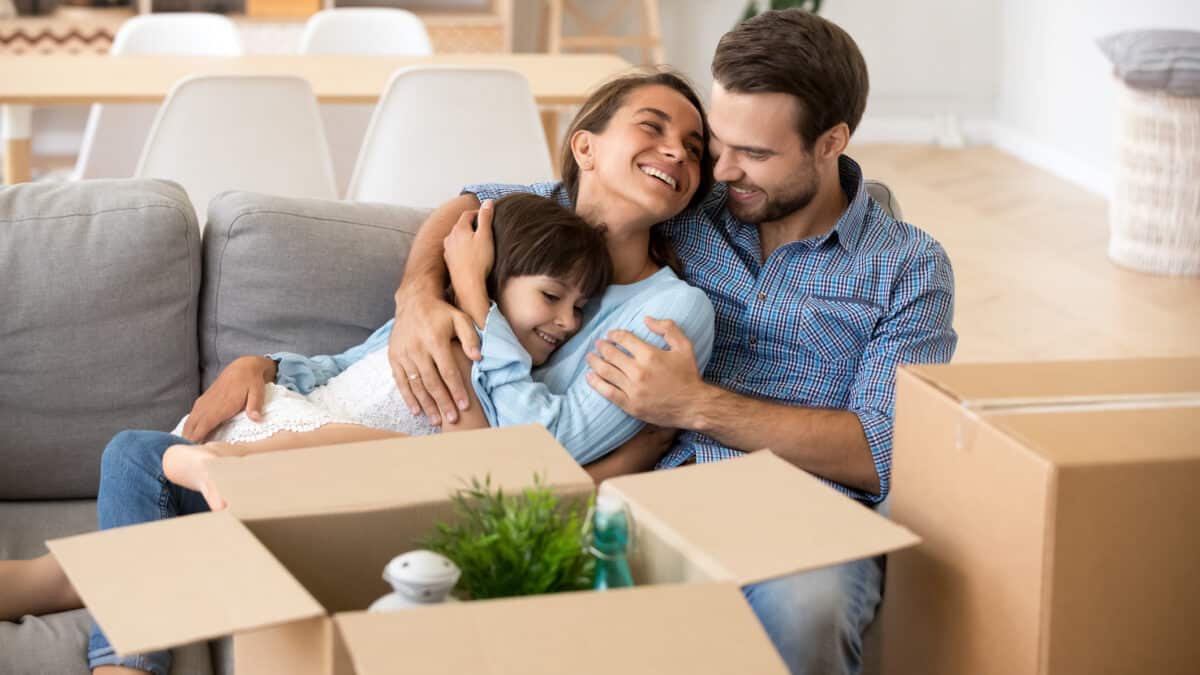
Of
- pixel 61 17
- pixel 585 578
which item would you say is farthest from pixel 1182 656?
pixel 61 17

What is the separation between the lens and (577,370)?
74.7 inches

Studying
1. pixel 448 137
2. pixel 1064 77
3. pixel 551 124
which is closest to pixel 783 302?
pixel 448 137

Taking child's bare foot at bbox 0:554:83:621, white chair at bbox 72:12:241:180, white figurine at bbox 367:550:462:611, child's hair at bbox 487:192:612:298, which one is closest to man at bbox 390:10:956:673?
child's hair at bbox 487:192:612:298

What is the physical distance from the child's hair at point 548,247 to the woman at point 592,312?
4cm

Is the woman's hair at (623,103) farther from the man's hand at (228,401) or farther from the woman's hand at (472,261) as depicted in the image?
the man's hand at (228,401)

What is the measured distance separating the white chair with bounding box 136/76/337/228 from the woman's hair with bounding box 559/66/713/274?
1309 mm

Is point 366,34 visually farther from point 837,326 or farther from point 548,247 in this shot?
point 837,326

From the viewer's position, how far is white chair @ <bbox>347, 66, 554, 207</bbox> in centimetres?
324

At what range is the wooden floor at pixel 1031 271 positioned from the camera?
154 inches

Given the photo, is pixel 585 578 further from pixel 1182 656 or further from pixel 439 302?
pixel 439 302

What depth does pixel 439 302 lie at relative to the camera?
192 cm

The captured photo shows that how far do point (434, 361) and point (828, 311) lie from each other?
544mm

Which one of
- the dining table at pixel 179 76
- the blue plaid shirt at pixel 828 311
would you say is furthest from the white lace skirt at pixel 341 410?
the dining table at pixel 179 76

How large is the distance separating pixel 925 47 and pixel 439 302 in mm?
5276
